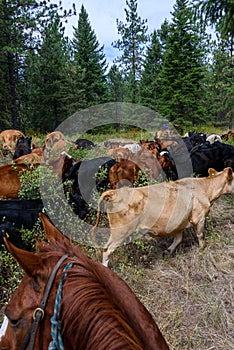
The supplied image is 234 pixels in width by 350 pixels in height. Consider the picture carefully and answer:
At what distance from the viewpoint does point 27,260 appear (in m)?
1.08

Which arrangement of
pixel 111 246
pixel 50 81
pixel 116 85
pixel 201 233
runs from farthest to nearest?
1. pixel 116 85
2. pixel 50 81
3. pixel 201 233
4. pixel 111 246

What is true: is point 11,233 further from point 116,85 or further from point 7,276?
point 116,85

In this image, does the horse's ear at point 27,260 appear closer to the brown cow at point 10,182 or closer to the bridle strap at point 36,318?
the bridle strap at point 36,318

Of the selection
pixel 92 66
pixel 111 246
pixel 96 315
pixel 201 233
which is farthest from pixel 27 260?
pixel 92 66

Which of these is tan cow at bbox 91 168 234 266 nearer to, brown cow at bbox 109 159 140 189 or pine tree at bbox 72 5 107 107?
brown cow at bbox 109 159 140 189

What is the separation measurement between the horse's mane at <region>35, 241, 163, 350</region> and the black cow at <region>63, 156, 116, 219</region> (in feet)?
10.6

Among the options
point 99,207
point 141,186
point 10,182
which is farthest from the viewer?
point 141,186

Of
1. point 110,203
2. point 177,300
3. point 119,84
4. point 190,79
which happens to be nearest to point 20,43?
point 190,79

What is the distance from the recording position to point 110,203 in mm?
3545

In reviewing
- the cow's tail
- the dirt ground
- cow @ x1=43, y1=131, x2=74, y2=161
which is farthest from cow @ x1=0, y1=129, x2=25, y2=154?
the dirt ground

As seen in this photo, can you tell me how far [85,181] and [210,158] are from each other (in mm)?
4259

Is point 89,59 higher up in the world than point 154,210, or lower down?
higher up

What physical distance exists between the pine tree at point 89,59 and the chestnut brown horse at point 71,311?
25.6 meters

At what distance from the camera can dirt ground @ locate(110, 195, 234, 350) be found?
262 centimetres
